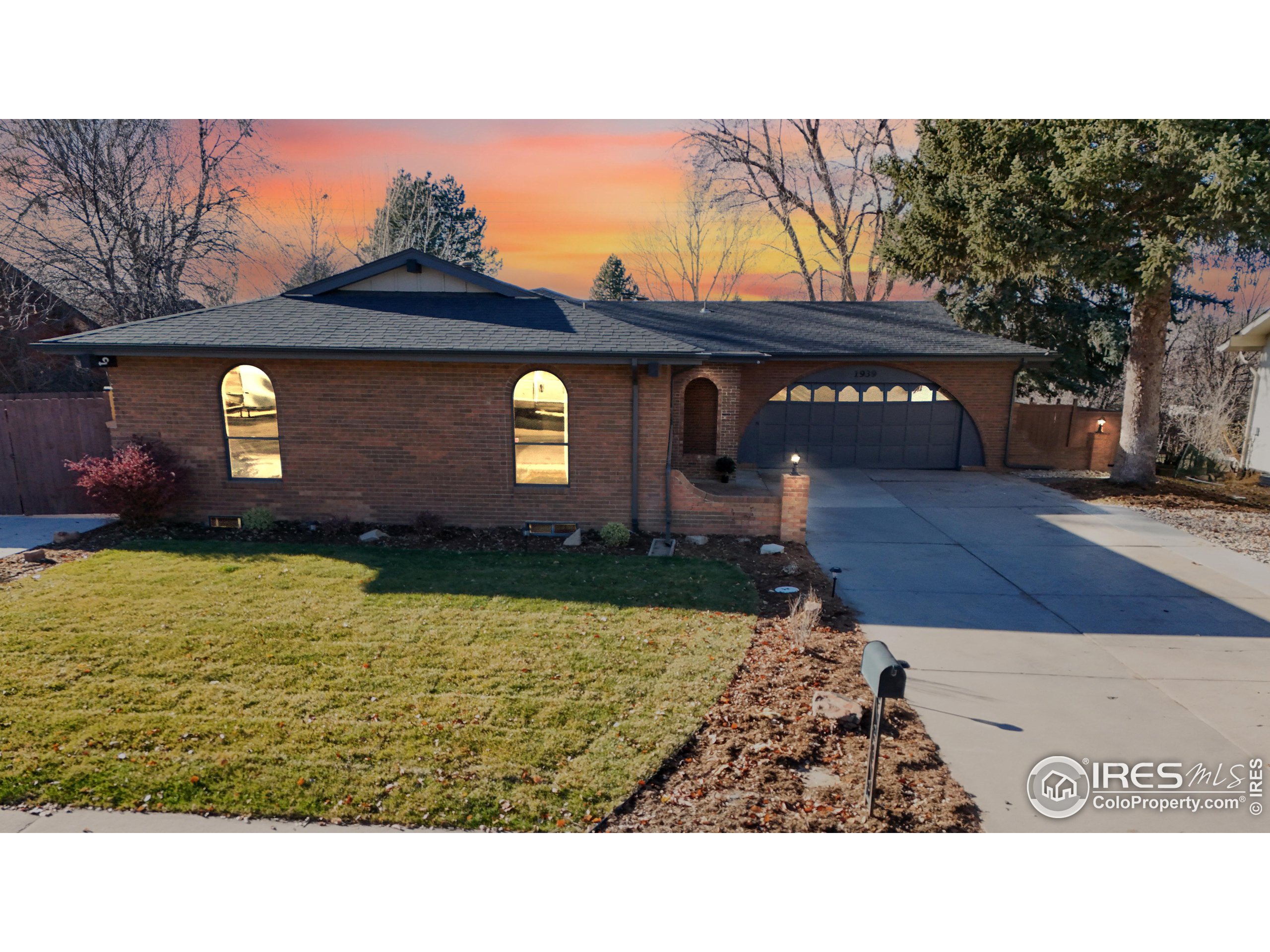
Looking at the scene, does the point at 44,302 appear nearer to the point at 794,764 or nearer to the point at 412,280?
the point at 412,280

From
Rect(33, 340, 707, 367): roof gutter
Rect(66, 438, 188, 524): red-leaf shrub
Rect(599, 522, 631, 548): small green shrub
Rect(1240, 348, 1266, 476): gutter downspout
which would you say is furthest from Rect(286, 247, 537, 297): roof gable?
Rect(1240, 348, 1266, 476): gutter downspout

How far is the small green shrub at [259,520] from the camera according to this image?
11.3 m

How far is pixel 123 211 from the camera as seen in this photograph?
66.2ft

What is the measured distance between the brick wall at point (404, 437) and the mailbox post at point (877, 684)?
6.74 meters

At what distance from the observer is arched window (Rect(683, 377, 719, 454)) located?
17.2m

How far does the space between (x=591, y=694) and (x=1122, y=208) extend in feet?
51.3

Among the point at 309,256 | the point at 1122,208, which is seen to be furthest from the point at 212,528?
the point at 309,256

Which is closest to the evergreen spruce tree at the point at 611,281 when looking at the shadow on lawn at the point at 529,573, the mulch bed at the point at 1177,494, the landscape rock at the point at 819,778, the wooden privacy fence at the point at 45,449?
the mulch bed at the point at 1177,494

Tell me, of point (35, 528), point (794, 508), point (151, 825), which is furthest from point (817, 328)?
point (151, 825)

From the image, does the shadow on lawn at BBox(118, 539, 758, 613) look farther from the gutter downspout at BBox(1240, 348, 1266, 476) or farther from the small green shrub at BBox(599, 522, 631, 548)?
the gutter downspout at BBox(1240, 348, 1266, 476)

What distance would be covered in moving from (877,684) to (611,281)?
144 ft

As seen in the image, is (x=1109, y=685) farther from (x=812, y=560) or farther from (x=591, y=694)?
(x=591, y=694)

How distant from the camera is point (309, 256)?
29.8 m

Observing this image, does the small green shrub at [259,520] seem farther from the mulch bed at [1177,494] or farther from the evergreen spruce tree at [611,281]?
the evergreen spruce tree at [611,281]
